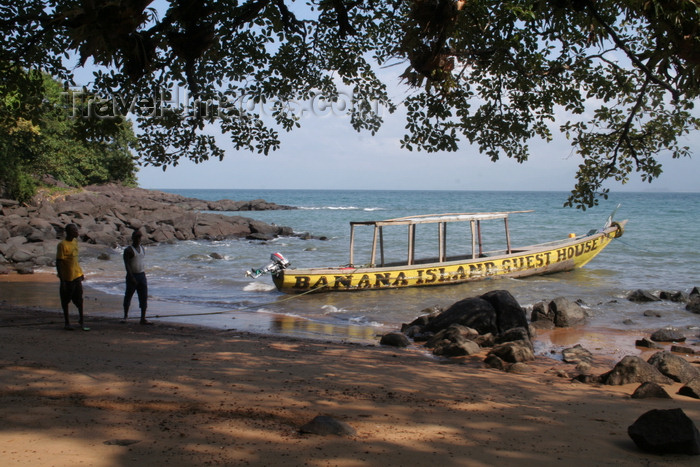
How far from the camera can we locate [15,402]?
15.3ft

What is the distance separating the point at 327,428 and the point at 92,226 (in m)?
25.5

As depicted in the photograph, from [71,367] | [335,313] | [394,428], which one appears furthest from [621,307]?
[71,367]

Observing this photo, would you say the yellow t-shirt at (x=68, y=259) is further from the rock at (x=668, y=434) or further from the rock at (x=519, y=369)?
the rock at (x=668, y=434)

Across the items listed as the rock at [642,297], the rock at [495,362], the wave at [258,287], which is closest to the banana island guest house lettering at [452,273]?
the wave at [258,287]

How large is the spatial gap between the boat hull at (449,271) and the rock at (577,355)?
6.96m

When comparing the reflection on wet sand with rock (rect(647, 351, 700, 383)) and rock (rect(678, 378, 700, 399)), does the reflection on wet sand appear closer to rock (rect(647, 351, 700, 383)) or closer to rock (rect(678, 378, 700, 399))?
rock (rect(647, 351, 700, 383))

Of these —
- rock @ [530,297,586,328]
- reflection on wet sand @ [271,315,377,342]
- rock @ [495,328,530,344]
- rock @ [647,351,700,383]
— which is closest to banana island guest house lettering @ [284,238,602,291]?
reflection on wet sand @ [271,315,377,342]

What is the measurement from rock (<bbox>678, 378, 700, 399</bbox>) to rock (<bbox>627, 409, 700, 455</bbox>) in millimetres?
2388

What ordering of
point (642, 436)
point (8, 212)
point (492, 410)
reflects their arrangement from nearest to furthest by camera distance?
point (642, 436), point (492, 410), point (8, 212)

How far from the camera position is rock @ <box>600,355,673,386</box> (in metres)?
6.75

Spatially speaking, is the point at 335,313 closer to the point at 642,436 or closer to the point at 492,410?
the point at 492,410

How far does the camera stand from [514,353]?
27.3ft

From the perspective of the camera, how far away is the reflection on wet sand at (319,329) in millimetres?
10531

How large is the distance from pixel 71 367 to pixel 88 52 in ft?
10.3
